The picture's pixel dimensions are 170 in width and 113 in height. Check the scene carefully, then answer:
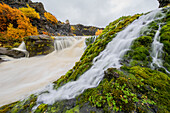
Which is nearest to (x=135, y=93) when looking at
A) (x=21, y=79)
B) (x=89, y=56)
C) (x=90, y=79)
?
(x=90, y=79)

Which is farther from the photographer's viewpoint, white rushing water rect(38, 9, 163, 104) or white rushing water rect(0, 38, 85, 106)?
white rushing water rect(0, 38, 85, 106)

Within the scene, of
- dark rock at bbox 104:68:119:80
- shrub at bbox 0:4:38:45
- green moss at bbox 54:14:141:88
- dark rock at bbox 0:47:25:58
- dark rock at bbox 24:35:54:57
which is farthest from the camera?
shrub at bbox 0:4:38:45

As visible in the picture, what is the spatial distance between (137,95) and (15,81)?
7580 mm

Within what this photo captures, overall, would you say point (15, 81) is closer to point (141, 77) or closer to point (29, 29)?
point (141, 77)

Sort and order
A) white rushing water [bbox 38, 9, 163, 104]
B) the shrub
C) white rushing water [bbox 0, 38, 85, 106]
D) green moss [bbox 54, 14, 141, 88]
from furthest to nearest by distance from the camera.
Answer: the shrub → white rushing water [bbox 0, 38, 85, 106] → green moss [bbox 54, 14, 141, 88] → white rushing water [bbox 38, 9, 163, 104]

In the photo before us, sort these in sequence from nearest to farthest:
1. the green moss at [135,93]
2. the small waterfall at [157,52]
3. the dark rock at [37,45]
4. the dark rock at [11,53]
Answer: the green moss at [135,93] < the small waterfall at [157,52] < the dark rock at [11,53] < the dark rock at [37,45]

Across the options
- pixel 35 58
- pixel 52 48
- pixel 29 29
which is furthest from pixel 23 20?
pixel 35 58

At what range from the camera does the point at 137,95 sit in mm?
1294

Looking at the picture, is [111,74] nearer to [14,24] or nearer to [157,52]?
[157,52]

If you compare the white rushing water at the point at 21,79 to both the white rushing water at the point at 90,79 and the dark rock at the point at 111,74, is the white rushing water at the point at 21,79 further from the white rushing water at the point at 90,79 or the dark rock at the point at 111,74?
the dark rock at the point at 111,74

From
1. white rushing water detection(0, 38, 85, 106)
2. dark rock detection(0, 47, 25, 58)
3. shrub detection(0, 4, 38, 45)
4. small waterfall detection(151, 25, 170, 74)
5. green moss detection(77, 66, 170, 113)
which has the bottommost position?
white rushing water detection(0, 38, 85, 106)

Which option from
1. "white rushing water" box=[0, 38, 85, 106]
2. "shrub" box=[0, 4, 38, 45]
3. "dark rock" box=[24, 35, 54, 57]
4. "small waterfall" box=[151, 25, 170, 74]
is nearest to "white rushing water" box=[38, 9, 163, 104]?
"small waterfall" box=[151, 25, 170, 74]

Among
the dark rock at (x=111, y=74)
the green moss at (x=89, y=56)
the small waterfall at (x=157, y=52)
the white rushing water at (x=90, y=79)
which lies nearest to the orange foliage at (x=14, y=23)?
the green moss at (x=89, y=56)

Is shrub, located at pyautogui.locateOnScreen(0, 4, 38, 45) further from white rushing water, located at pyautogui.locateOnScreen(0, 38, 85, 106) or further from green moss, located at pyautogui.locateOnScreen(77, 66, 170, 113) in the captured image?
green moss, located at pyautogui.locateOnScreen(77, 66, 170, 113)
